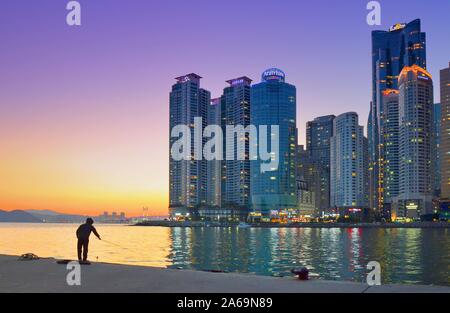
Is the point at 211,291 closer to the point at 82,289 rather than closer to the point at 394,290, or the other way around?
the point at 82,289

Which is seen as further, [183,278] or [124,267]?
[124,267]

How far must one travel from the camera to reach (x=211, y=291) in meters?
13.0

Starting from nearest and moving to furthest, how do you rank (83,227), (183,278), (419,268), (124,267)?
1. (183,278)
2. (124,267)
3. (83,227)
4. (419,268)

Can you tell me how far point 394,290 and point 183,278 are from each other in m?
6.62

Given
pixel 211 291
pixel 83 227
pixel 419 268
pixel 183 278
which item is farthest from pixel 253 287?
pixel 419 268

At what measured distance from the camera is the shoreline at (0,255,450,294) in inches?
518

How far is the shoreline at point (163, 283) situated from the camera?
518 inches

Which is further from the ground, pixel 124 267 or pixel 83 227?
pixel 83 227

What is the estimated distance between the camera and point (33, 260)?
71.6 feet

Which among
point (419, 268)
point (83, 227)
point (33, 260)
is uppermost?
point (83, 227)

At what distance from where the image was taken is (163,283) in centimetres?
1449
